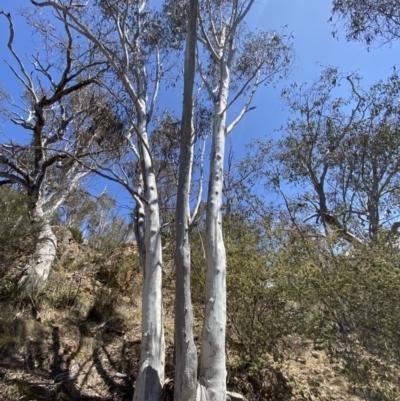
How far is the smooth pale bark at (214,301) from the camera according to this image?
3678 mm

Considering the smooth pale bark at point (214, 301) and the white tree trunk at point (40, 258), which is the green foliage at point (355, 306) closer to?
the smooth pale bark at point (214, 301)

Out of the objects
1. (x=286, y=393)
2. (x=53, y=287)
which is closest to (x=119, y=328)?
(x=53, y=287)

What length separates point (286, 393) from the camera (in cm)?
478

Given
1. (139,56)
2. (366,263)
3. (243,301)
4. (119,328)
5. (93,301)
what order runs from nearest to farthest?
(366,263) → (243,301) → (119,328) → (93,301) → (139,56)

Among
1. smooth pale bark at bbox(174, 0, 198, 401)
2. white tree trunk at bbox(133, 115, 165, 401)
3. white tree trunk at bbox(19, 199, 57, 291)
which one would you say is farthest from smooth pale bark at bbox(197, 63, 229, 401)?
white tree trunk at bbox(19, 199, 57, 291)

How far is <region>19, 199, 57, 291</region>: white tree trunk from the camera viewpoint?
5.92 meters

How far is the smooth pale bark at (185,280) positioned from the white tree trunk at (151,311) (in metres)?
0.52

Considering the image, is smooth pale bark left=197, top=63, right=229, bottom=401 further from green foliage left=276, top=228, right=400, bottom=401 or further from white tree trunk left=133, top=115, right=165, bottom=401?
green foliage left=276, top=228, right=400, bottom=401

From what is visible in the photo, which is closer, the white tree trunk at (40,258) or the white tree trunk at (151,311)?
the white tree trunk at (151,311)

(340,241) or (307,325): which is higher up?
(340,241)

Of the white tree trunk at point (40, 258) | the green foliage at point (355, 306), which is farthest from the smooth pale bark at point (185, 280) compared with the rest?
the white tree trunk at point (40, 258)

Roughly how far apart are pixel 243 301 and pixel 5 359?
3137mm

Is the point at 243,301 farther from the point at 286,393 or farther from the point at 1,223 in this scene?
the point at 1,223

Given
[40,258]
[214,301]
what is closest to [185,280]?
[214,301]
